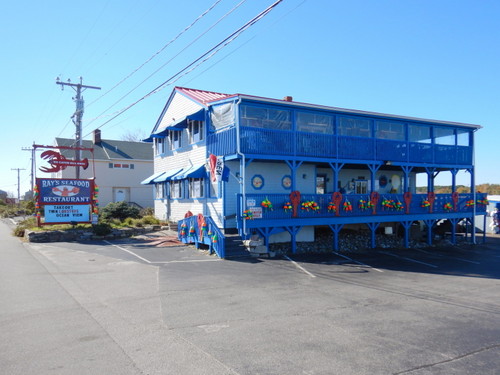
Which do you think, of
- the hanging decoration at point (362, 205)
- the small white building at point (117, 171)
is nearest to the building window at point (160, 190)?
the small white building at point (117, 171)

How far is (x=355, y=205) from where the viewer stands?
18.2m

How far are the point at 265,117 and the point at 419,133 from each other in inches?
390

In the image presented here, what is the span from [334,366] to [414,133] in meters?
→ 19.1

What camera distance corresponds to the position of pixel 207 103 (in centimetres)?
1845

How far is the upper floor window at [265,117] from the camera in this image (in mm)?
16656

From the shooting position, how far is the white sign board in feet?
67.6

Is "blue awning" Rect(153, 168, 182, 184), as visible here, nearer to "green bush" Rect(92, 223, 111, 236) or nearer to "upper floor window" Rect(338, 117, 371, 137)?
"green bush" Rect(92, 223, 111, 236)

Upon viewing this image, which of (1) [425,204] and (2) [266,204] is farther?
(1) [425,204]

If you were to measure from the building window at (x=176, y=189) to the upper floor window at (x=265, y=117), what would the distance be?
6.82m

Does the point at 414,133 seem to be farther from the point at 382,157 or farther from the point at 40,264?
the point at 40,264

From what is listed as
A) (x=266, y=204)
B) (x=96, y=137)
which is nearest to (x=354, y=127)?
(x=266, y=204)

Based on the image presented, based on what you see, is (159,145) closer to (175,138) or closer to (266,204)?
(175,138)

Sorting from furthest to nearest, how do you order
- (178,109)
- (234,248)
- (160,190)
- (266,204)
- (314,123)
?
(160,190) → (178,109) → (314,123) → (266,204) → (234,248)

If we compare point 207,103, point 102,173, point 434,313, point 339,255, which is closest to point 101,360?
point 434,313
